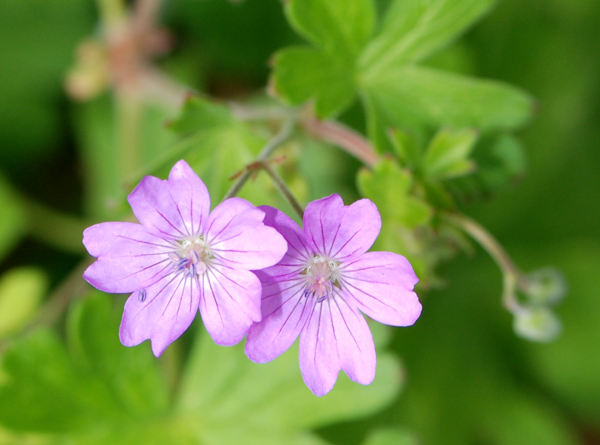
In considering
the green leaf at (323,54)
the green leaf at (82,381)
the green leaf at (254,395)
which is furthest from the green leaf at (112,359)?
the green leaf at (323,54)

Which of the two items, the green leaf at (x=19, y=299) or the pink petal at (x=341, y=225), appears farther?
the green leaf at (x=19, y=299)

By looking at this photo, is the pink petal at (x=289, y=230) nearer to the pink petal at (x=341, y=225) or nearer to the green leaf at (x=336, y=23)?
the pink petal at (x=341, y=225)

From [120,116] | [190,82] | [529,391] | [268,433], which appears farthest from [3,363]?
[529,391]

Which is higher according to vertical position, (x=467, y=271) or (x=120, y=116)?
(x=120, y=116)

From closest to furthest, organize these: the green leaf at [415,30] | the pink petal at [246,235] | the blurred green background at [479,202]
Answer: the pink petal at [246,235]
the green leaf at [415,30]
the blurred green background at [479,202]

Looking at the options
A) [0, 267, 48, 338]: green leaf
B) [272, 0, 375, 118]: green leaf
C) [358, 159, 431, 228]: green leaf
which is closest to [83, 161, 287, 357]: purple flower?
[358, 159, 431, 228]: green leaf

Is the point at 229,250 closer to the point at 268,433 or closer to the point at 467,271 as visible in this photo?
the point at 268,433

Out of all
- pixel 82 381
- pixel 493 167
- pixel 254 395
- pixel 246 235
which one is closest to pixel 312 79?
pixel 493 167
